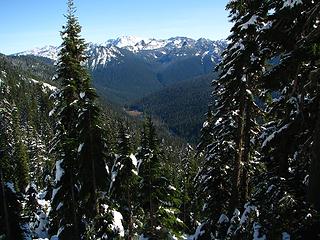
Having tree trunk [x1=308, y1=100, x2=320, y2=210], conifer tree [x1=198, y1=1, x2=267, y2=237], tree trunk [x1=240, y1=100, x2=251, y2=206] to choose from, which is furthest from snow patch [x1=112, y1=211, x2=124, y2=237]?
tree trunk [x1=308, y1=100, x2=320, y2=210]

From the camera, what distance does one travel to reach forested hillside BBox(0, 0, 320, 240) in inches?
347

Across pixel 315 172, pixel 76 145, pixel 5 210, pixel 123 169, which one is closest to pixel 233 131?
pixel 76 145

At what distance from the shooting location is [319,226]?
307 inches

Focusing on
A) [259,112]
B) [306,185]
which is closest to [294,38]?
[306,185]

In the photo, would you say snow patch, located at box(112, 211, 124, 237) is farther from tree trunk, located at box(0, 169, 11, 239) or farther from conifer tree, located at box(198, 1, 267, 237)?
tree trunk, located at box(0, 169, 11, 239)

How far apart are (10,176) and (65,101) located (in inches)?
301

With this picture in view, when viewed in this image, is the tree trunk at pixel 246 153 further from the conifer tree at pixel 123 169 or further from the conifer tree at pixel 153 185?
the conifer tree at pixel 123 169

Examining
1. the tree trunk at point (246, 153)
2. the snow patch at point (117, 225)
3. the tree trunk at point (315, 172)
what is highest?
the tree trunk at point (315, 172)

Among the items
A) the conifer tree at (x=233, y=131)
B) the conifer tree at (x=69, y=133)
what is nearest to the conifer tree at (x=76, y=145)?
the conifer tree at (x=69, y=133)

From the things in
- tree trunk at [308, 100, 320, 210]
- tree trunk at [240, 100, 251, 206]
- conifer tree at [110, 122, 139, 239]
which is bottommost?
conifer tree at [110, 122, 139, 239]

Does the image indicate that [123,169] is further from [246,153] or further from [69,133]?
[246,153]

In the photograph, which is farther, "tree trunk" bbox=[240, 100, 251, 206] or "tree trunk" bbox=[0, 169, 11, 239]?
"tree trunk" bbox=[0, 169, 11, 239]

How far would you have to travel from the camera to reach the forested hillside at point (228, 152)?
28.9 ft

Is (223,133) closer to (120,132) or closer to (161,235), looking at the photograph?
(161,235)
